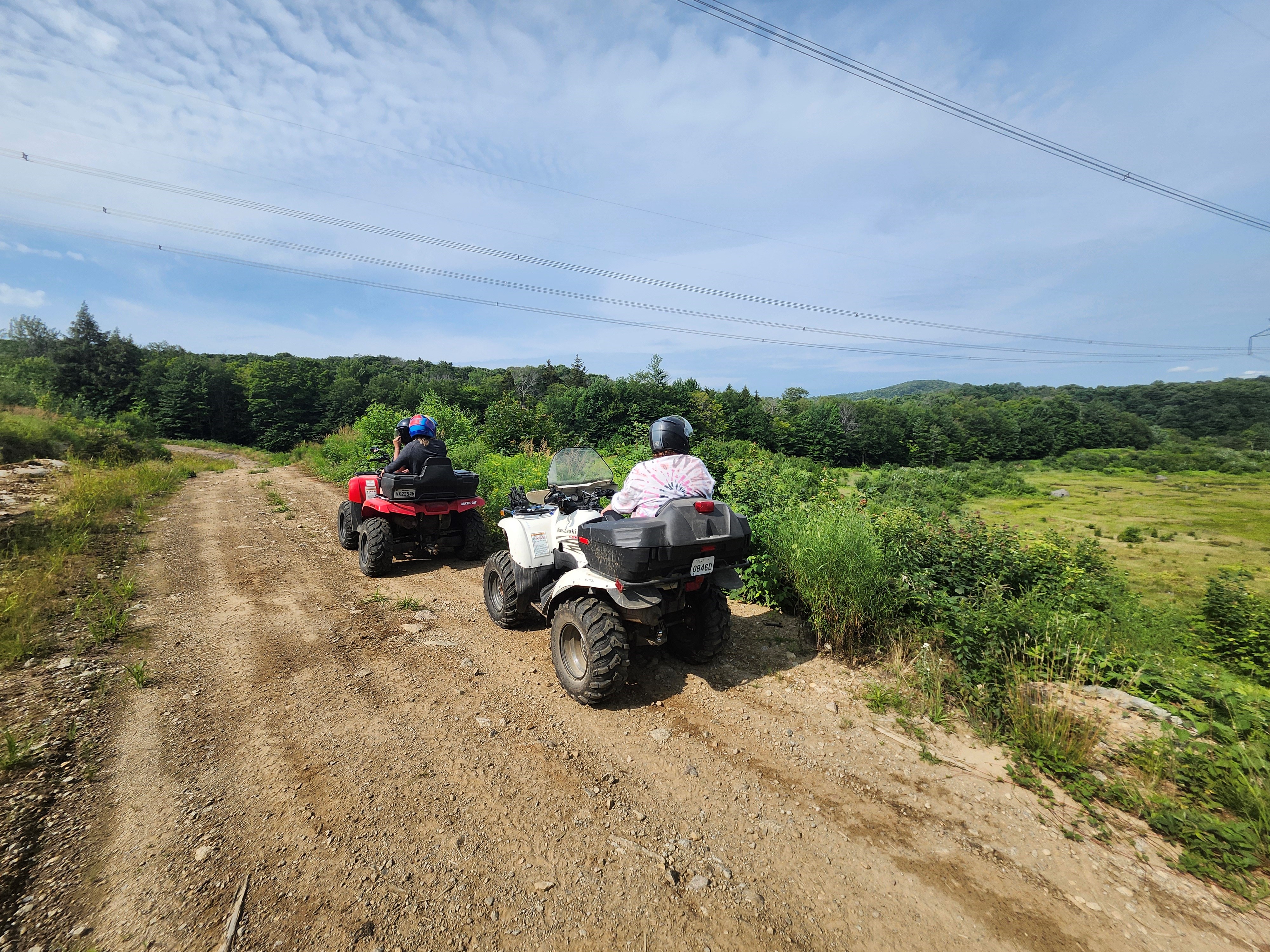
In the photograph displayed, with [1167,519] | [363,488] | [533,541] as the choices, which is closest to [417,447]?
[363,488]

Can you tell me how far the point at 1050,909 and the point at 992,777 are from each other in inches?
33.9

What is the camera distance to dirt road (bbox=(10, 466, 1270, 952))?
195 cm

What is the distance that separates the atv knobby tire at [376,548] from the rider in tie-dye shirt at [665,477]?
11.7 feet

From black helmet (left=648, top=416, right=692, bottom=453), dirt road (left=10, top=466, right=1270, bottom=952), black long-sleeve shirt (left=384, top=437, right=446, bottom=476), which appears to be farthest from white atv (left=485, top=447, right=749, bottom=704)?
black long-sleeve shirt (left=384, top=437, right=446, bottom=476)

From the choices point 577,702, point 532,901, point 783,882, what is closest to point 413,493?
point 577,702

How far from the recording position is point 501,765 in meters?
2.90

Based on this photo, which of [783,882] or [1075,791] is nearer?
[783,882]

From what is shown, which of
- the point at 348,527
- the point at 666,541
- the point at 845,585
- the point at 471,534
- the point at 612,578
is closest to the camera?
the point at 666,541

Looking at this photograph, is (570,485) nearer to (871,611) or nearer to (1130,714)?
(871,611)

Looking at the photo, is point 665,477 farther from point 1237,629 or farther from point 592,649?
point 1237,629

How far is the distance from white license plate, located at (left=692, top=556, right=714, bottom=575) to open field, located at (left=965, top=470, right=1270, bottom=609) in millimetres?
14441

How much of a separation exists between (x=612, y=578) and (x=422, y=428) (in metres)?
4.22

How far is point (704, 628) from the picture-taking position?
3982 mm

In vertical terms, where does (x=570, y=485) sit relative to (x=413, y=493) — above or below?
above
